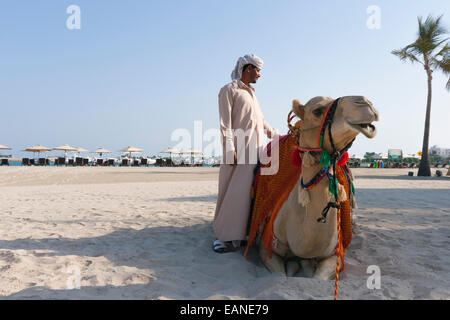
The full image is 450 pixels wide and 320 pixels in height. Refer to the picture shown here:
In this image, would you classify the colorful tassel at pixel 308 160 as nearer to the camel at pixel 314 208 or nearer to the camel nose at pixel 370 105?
the camel at pixel 314 208

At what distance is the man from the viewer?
10.5ft

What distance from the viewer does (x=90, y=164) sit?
3772 centimetres

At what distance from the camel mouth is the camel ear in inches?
17.3

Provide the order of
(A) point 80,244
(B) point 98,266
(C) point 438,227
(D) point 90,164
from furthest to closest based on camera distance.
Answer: (D) point 90,164, (C) point 438,227, (A) point 80,244, (B) point 98,266

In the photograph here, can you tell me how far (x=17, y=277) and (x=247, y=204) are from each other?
2160 mm

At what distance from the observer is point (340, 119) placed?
1862 mm

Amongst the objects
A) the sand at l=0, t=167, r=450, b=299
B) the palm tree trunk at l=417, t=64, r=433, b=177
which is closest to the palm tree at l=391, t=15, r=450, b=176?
the palm tree trunk at l=417, t=64, r=433, b=177

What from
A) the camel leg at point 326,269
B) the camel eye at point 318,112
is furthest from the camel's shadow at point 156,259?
the camel eye at point 318,112

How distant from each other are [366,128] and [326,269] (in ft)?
4.40

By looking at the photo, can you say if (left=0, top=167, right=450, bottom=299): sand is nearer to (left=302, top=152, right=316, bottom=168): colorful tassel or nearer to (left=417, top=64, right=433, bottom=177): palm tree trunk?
(left=302, top=152, right=316, bottom=168): colorful tassel

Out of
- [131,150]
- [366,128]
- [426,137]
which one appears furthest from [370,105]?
[131,150]

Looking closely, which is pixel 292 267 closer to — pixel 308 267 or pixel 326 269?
pixel 308 267
